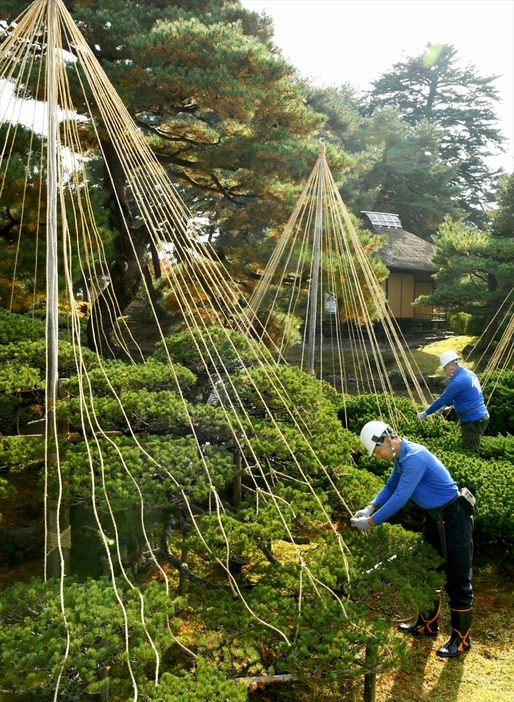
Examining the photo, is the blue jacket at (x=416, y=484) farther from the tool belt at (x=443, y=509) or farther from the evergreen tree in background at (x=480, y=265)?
the evergreen tree in background at (x=480, y=265)

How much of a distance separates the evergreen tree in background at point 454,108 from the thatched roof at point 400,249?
6.29 meters

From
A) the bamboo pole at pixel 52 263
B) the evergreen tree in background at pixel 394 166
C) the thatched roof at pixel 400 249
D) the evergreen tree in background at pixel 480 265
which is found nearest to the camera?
the bamboo pole at pixel 52 263

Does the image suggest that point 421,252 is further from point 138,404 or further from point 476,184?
point 138,404

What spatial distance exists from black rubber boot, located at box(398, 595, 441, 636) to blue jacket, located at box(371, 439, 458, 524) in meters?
0.78

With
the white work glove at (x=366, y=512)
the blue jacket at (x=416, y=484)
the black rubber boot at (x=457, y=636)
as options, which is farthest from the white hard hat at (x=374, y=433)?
the black rubber boot at (x=457, y=636)

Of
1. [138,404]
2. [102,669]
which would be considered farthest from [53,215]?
[102,669]

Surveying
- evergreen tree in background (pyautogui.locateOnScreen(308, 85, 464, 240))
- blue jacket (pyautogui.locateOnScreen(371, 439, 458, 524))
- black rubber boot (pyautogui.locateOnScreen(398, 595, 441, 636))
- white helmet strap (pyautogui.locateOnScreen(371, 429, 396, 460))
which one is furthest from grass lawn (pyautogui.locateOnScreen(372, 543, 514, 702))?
evergreen tree in background (pyautogui.locateOnScreen(308, 85, 464, 240))

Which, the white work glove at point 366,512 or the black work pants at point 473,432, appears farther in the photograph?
the black work pants at point 473,432

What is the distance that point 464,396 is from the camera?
5613mm

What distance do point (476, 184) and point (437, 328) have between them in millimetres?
9538

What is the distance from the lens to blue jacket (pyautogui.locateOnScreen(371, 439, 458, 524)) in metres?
3.43

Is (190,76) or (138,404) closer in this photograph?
(138,404)

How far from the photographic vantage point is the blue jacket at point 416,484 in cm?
343

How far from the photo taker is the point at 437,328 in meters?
20.2
